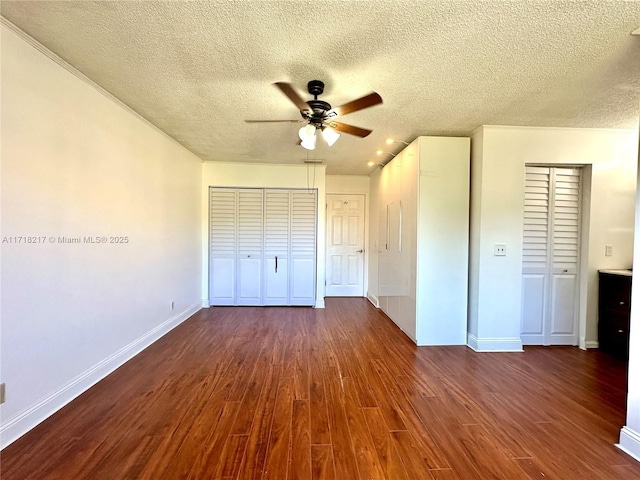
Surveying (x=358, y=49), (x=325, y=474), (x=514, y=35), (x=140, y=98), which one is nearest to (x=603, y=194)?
(x=514, y=35)

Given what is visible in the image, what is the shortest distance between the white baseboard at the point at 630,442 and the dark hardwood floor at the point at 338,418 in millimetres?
48

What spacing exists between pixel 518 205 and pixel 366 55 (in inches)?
90.0

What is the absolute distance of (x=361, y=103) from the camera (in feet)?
6.40

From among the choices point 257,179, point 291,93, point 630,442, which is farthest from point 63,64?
point 630,442

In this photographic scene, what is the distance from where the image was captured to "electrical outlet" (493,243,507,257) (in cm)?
299

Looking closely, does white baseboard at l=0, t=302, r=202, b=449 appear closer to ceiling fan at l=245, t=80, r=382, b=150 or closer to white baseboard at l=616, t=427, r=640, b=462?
ceiling fan at l=245, t=80, r=382, b=150

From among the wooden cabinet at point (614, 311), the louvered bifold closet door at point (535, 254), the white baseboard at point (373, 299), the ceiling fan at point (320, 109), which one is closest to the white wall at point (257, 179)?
the white baseboard at point (373, 299)

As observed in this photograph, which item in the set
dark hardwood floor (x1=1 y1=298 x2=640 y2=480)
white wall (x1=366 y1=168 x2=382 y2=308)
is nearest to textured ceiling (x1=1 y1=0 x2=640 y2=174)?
white wall (x1=366 y1=168 x2=382 y2=308)

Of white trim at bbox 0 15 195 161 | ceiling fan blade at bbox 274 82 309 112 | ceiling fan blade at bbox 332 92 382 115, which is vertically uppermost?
white trim at bbox 0 15 195 161

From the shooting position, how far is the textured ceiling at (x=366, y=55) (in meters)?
1.48

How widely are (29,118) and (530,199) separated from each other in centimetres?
431

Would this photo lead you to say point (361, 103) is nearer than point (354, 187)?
Yes

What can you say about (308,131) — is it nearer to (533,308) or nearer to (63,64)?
(63,64)

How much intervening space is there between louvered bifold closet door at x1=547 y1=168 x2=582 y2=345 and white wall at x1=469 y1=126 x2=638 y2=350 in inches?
4.7
